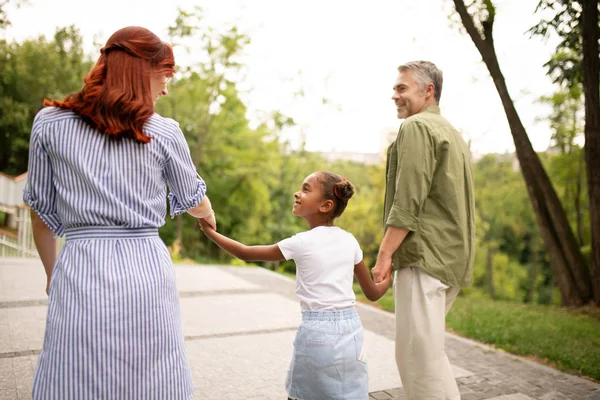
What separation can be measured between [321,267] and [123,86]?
1.17 meters

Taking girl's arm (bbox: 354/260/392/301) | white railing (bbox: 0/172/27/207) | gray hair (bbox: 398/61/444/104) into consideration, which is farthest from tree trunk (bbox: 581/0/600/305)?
white railing (bbox: 0/172/27/207)

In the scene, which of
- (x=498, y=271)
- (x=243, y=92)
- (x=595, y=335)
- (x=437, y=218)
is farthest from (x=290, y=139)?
(x=437, y=218)

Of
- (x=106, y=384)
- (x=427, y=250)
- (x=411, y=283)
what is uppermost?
(x=427, y=250)

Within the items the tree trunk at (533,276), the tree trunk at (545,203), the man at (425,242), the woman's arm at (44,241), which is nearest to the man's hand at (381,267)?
the man at (425,242)

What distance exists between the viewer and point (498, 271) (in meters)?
29.9

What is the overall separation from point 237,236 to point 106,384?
22.7 metres

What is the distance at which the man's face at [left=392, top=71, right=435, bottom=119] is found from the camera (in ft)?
9.02

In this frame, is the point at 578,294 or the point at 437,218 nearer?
the point at 437,218

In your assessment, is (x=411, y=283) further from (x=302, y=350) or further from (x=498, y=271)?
(x=498, y=271)

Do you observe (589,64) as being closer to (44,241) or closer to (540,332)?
(540,332)

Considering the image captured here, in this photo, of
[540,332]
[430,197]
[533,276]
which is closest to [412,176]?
[430,197]

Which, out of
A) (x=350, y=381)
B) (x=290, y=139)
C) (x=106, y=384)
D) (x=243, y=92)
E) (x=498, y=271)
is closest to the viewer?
(x=106, y=384)

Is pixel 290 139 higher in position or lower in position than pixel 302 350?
higher

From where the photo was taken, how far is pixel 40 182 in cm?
174
